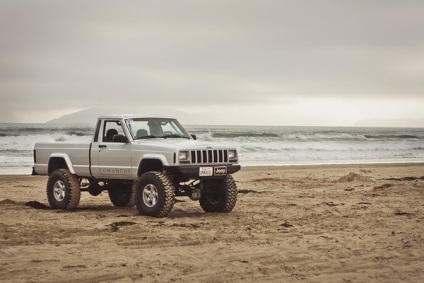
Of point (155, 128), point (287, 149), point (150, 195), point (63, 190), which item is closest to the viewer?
point (150, 195)

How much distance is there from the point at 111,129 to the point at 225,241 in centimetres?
469

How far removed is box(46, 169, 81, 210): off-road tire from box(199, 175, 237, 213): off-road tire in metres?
2.58


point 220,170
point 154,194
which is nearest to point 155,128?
point 154,194

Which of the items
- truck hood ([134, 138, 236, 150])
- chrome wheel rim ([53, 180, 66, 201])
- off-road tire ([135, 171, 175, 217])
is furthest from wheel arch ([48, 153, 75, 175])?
off-road tire ([135, 171, 175, 217])

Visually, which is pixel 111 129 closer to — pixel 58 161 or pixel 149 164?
pixel 149 164

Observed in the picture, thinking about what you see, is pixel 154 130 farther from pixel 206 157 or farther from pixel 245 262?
pixel 245 262

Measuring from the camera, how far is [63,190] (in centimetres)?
1368

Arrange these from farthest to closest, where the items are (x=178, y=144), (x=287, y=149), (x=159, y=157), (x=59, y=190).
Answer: (x=287, y=149)
(x=59, y=190)
(x=178, y=144)
(x=159, y=157)

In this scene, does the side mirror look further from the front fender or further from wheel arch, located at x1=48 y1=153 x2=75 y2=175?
wheel arch, located at x1=48 y1=153 x2=75 y2=175

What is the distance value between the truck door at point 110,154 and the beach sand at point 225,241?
2.67 ft

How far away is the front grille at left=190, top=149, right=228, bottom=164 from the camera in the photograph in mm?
12000

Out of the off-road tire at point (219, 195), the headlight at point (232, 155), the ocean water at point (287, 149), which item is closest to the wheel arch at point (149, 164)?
the off-road tire at point (219, 195)

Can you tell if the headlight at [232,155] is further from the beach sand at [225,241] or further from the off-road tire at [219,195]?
the beach sand at [225,241]

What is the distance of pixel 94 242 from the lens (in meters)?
9.28
